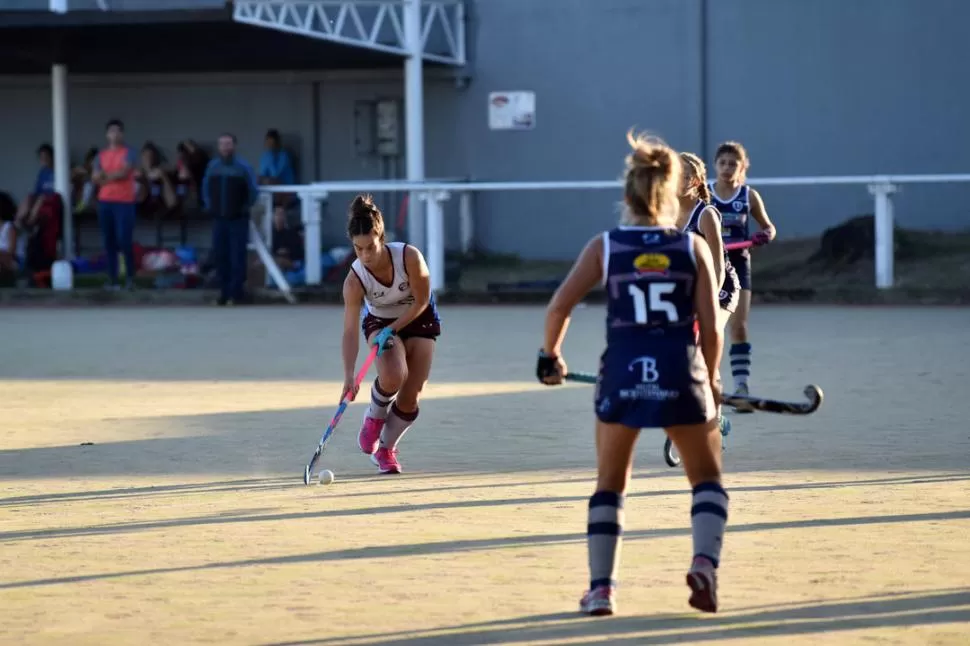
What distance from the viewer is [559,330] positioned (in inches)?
240

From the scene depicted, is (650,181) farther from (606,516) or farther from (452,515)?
(452,515)

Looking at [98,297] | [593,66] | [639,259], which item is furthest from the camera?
[593,66]

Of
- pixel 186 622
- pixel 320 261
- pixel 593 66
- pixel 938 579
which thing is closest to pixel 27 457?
pixel 186 622

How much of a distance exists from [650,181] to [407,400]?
12.0ft

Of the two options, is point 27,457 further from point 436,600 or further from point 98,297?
point 98,297

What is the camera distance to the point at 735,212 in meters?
11.4

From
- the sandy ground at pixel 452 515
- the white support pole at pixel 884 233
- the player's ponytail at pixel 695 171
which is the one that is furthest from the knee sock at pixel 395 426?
the white support pole at pixel 884 233

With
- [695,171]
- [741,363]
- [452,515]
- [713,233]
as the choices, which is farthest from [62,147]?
[452,515]

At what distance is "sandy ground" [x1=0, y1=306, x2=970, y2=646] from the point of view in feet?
19.8

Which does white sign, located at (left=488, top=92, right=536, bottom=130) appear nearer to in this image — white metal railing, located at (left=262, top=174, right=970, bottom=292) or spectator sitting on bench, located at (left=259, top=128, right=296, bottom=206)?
white metal railing, located at (left=262, top=174, right=970, bottom=292)

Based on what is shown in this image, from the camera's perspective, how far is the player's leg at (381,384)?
9.20 m

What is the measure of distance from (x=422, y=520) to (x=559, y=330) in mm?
2058

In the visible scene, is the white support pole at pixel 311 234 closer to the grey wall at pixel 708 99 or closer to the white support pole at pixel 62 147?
the grey wall at pixel 708 99

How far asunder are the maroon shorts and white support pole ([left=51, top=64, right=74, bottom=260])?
14291 mm
